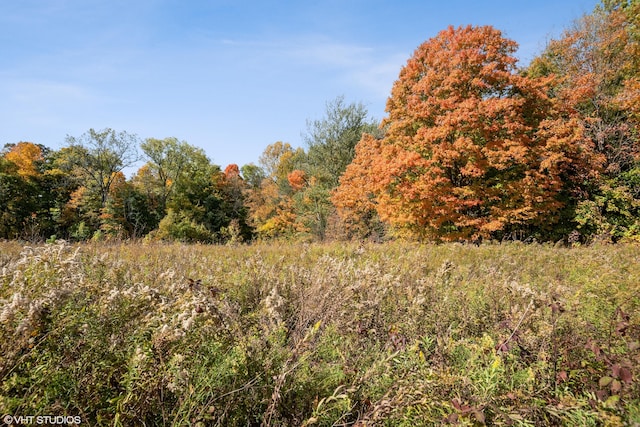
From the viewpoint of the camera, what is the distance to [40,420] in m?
1.52

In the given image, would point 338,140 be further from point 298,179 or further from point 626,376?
point 626,376

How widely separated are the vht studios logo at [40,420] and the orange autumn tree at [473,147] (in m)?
12.9

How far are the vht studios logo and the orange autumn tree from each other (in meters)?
12.9

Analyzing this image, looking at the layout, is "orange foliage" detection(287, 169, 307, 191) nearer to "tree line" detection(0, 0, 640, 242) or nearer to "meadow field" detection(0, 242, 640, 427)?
"tree line" detection(0, 0, 640, 242)

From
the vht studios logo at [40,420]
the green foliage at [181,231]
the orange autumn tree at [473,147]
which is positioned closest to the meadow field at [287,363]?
the vht studios logo at [40,420]

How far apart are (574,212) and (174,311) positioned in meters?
18.5

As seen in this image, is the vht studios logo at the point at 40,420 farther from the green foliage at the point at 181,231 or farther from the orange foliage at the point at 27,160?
the orange foliage at the point at 27,160

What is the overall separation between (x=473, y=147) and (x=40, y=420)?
1394 centimetres

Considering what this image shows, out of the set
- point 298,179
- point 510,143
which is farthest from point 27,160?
point 510,143

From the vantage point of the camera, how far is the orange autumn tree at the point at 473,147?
1326cm

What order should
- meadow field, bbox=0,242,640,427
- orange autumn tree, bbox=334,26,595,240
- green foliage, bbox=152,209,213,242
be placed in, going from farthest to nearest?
1. green foliage, bbox=152,209,213,242
2. orange autumn tree, bbox=334,26,595,240
3. meadow field, bbox=0,242,640,427

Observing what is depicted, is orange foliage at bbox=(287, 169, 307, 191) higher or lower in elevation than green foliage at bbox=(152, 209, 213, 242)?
higher

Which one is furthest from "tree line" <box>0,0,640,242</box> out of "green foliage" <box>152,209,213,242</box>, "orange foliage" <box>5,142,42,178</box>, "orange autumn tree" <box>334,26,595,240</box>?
"orange foliage" <box>5,142,42,178</box>

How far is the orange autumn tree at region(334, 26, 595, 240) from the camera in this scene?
13.3m
